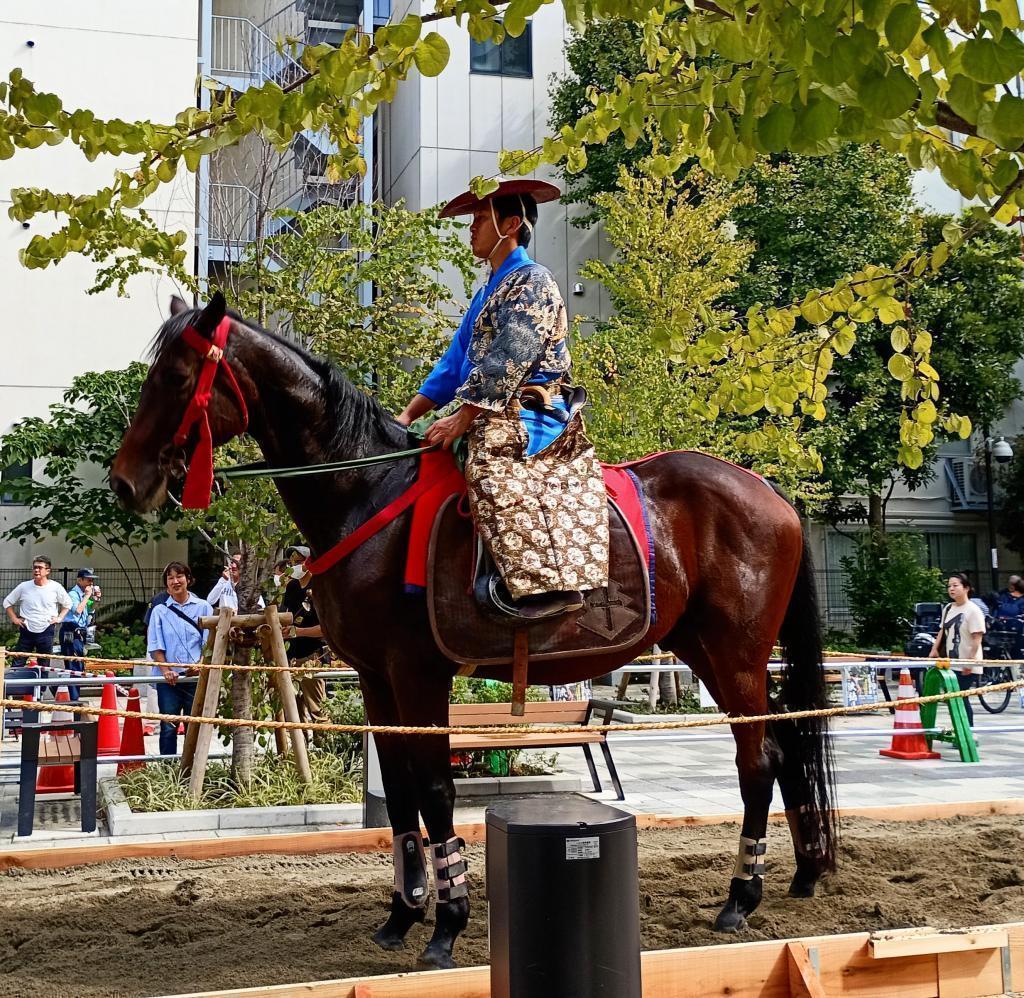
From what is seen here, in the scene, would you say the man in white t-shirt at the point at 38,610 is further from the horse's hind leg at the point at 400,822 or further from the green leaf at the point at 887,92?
the green leaf at the point at 887,92

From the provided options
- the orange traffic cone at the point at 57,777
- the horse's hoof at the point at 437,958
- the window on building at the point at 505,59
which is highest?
the window on building at the point at 505,59

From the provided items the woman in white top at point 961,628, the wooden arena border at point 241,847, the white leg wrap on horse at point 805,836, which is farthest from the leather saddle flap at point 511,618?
the woman in white top at point 961,628

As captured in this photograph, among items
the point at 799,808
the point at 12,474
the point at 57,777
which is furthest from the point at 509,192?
the point at 12,474

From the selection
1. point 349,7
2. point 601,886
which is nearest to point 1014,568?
point 349,7

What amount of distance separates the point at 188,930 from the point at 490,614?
194 cm

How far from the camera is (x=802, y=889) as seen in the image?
4.97 meters

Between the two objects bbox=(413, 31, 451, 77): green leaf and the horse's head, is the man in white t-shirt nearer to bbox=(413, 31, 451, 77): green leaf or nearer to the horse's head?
the horse's head

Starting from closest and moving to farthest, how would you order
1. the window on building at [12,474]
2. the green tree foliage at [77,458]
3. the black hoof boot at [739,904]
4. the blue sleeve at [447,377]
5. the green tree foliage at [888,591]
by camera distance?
the black hoof boot at [739,904], the blue sleeve at [447,377], the green tree foliage at [77,458], the window on building at [12,474], the green tree foliage at [888,591]

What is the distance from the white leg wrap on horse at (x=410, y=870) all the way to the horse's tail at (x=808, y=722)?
1.85 metres

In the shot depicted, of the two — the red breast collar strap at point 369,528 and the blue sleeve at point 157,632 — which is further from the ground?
the red breast collar strap at point 369,528

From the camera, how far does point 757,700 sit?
4.75 metres

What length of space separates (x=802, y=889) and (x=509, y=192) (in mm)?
3524

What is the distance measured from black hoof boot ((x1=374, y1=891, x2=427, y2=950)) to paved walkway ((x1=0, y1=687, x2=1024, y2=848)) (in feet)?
9.82

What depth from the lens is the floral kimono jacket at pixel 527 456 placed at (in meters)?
4.05
